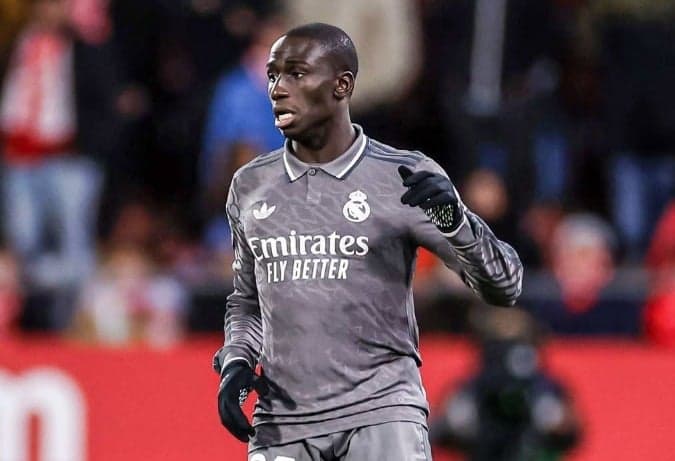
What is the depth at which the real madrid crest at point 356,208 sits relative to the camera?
527 cm

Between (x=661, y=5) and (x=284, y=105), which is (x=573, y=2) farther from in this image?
(x=284, y=105)

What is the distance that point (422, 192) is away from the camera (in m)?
5.00

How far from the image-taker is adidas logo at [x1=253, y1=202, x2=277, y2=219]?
17.5 ft

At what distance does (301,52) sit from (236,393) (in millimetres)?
997

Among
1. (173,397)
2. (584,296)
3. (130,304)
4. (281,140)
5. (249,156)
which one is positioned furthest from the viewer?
(281,140)

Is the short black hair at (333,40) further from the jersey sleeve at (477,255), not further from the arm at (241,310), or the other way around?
the arm at (241,310)

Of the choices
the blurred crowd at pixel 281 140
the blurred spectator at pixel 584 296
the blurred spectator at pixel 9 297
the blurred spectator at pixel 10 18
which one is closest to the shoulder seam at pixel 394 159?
the blurred crowd at pixel 281 140

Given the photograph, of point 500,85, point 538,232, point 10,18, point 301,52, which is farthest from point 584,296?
point 301,52

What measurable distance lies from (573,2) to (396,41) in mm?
1820

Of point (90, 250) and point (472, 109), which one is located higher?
point (472, 109)

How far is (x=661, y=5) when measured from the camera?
12.0 metres

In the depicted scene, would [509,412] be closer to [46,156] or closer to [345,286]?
[46,156]

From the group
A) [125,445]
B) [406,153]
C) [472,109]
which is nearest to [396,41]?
[472,109]

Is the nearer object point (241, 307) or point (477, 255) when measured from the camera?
point (477, 255)
